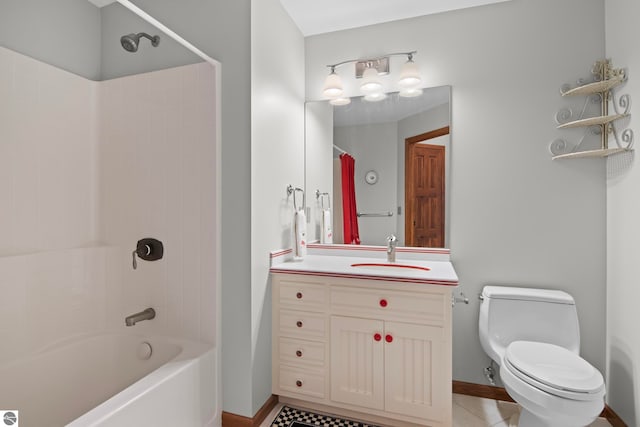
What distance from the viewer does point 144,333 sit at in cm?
199

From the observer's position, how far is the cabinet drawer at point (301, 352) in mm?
1914

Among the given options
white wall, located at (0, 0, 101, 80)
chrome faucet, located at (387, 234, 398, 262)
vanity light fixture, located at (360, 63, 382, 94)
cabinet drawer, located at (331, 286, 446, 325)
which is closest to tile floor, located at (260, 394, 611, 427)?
cabinet drawer, located at (331, 286, 446, 325)

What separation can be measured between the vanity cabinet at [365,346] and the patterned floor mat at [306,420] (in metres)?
0.06

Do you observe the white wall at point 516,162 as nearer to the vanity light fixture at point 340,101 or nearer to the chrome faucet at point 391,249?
the chrome faucet at point 391,249

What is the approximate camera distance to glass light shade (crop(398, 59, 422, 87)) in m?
2.25

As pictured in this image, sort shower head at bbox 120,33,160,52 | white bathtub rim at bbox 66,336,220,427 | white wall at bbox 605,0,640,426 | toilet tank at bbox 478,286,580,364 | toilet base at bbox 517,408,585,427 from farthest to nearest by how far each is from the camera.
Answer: toilet tank at bbox 478,286,580,364, shower head at bbox 120,33,160,52, white wall at bbox 605,0,640,426, toilet base at bbox 517,408,585,427, white bathtub rim at bbox 66,336,220,427

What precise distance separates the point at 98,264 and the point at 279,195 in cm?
122

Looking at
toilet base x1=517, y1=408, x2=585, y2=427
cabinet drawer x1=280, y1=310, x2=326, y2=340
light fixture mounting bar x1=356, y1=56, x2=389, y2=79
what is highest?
light fixture mounting bar x1=356, y1=56, x2=389, y2=79

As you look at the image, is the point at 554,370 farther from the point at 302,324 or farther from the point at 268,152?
the point at 268,152

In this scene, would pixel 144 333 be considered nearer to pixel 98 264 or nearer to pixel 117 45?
pixel 98 264

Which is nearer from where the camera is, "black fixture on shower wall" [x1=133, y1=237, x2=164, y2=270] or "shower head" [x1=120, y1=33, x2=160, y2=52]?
Result: "shower head" [x1=120, y1=33, x2=160, y2=52]

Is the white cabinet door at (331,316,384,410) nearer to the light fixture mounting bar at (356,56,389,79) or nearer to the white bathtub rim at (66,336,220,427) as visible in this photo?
the white bathtub rim at (66,336,220,427)

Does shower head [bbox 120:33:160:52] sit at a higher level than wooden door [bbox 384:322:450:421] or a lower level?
higher

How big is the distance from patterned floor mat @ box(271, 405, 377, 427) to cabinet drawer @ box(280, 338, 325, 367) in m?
0.30
